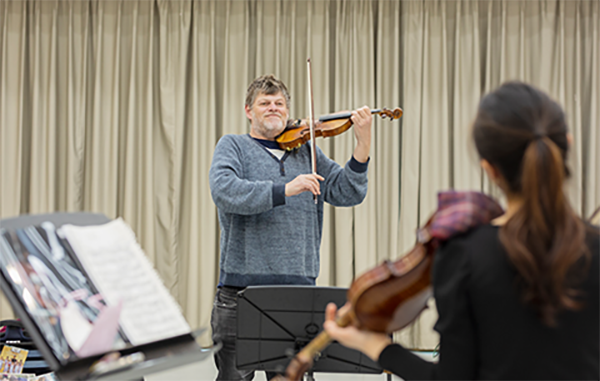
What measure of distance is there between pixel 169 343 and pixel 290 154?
1317 millimetres

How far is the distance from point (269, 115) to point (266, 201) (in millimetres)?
422

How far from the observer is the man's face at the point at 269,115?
2162 mm

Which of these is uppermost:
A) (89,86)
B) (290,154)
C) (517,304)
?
(89,86)

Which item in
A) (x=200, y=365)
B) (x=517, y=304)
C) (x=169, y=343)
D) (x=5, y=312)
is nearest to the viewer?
(x=517, y=304)

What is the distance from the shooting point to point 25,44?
3.97 metres

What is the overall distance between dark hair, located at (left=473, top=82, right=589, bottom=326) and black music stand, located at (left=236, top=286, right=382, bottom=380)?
3.02 ft

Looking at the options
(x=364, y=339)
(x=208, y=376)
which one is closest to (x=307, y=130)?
(x=364, y=339)

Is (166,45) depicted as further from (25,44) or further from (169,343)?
(169,343)

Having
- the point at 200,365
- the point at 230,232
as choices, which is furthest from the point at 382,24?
the point at 200,365

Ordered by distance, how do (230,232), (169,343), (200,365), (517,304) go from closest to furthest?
(517,304), (169,343), (230,232), (200,365)

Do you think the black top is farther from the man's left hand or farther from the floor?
the floor

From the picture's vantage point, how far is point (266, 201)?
194 cm

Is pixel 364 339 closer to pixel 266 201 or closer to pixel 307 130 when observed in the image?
pixel 266 201

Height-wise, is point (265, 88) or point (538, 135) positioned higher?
point (265, 88)
